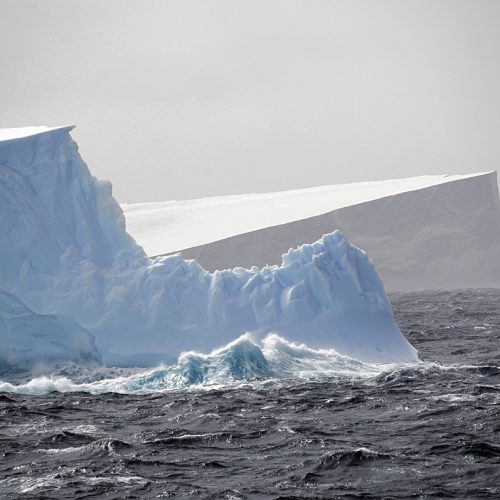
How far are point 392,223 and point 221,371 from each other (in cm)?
2673

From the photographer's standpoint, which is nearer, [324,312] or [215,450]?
[215,450]

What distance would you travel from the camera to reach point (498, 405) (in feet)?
45.3

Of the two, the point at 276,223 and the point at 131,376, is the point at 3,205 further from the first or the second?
the point at 276,223

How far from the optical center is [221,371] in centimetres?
1677

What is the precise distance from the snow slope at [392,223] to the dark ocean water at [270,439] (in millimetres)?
22314

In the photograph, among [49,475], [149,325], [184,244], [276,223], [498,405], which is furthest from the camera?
[276,223]

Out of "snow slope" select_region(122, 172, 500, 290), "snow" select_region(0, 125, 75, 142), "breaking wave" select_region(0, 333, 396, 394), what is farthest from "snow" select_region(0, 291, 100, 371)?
"snow slope" select_region(122, 172, 500, 290)

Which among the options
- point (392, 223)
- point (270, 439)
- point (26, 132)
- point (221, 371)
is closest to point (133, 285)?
point (221, 371)

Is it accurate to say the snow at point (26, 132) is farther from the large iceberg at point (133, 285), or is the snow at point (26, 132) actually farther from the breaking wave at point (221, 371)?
the breaking wave at point (221, 371)

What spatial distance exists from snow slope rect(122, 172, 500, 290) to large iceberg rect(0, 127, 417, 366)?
63.0 ft

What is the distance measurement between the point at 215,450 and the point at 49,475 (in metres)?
2.14

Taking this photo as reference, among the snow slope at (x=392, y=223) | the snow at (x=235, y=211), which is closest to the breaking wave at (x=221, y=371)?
the snow at (x=235, y=211)

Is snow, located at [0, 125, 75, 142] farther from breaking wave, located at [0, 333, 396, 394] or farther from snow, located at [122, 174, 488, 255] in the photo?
snow, located at [122, 174, 488, 255]

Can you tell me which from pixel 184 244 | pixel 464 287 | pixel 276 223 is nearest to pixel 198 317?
pixel 184 244
